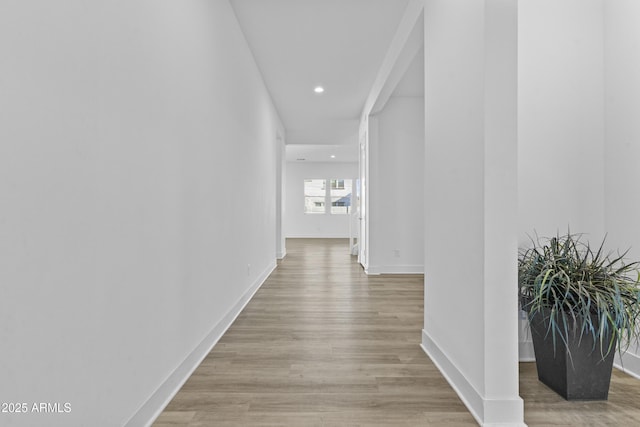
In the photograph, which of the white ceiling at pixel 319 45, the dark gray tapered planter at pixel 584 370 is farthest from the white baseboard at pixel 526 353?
the white ceiling at pixel 319 45

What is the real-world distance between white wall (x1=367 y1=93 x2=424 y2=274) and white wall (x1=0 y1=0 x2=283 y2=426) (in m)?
3.24

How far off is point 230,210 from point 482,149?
2.01 meters

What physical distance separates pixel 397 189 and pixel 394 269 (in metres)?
1.20

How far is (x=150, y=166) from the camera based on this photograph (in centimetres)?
150

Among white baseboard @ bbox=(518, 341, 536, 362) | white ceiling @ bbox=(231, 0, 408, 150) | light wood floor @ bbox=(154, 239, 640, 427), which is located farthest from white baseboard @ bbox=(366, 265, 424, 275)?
white baseboard @ bbox=(518, 341, 536, 362)

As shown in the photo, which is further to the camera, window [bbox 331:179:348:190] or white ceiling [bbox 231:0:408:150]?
window [bbox 331:179:348:190]

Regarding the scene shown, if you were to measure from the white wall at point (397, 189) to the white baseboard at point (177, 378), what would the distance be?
2768 millimetres

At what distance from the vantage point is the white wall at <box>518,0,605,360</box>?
214cm

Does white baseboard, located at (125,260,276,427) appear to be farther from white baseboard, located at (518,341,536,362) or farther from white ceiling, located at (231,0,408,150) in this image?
white ceiling, located at (231,0,408,150)

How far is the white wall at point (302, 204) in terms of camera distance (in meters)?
12.6

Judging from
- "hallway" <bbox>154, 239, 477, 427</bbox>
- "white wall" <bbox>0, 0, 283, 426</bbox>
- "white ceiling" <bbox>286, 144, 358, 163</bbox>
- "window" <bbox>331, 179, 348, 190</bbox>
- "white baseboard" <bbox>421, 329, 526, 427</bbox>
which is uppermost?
"white ceiling" <bbox>286, 144, 358, 163</bbox>

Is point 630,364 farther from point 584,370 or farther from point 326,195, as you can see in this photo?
point 326,195

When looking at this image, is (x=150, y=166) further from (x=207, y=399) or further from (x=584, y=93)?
(x=584, y=93)

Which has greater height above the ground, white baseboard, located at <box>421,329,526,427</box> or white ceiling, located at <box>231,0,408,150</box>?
white ceiling, located at <box>231,0,408,150</box>
